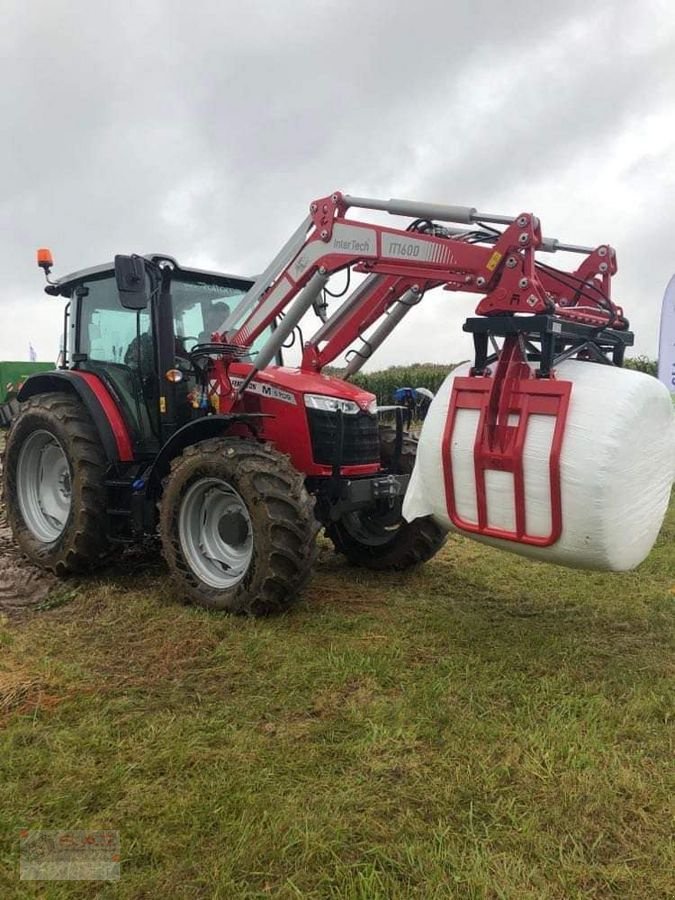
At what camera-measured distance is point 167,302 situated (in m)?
4.79

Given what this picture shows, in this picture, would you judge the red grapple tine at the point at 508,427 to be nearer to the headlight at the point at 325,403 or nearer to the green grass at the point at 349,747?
the green grass at the point at 349,747

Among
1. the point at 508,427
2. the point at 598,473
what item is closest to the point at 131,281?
the point at 508,427

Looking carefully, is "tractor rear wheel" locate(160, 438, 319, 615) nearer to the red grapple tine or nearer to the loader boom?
the loader boom

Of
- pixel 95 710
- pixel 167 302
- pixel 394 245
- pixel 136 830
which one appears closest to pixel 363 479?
pixel 394 245

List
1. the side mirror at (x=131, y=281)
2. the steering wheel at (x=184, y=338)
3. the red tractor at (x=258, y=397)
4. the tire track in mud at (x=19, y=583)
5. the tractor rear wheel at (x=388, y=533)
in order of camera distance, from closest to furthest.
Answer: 1. the red tractor at (x=258, y=397)
2. the side mirror at (x=131, y=281)
3. the tire track in mud at (x=19, y=583)
4. the steering wheel at (x=184, y=338)
5. the tractor rear wheel at (x=388, y=533)

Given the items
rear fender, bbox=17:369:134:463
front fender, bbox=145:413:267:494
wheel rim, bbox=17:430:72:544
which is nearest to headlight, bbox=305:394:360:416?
front fender, bbox=145:413:267:494

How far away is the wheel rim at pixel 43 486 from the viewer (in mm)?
5426

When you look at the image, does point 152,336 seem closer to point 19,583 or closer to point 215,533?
point 215,533

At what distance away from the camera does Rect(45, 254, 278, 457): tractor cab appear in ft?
15.7

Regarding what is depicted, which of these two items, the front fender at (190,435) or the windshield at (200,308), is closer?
the front fender at (190,435)

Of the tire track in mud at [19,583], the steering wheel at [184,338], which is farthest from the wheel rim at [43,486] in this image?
the steering wheel at [184,338]

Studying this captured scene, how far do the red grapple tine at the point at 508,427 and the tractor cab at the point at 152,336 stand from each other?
2107mm

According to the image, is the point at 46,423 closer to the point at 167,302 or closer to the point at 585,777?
the point at 167,302

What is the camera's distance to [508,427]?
10.6 feet
